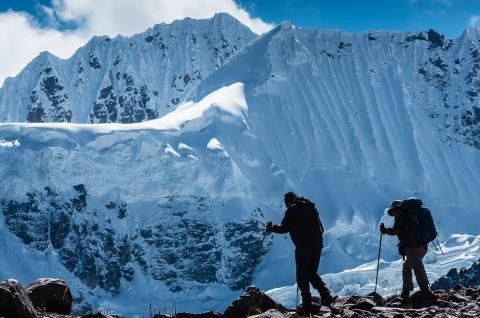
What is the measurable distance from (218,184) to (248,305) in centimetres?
15079

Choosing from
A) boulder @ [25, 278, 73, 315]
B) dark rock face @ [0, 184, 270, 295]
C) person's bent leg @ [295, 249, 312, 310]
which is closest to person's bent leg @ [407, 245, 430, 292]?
person's bent leg @ [295, 249, 312, 310]

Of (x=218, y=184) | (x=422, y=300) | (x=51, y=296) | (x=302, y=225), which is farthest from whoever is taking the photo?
(x=218, y=184)

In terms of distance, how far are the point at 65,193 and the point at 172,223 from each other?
22984 mm

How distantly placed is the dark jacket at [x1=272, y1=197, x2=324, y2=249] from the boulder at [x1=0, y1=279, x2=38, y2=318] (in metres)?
4.32

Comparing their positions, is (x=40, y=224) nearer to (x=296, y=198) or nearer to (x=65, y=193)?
(x=65, y=193)

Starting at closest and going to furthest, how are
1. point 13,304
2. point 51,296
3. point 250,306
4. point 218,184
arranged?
point 13,304 < point 51,296 < point 250,306 < point 218,184

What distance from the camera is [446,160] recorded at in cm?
19112

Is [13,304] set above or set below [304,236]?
below

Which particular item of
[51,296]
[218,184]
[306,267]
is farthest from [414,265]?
[218,184]

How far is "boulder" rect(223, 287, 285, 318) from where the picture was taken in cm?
1230

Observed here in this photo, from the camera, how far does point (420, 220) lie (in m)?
14.0

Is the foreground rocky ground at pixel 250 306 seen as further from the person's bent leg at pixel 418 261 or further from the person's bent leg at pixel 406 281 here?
the person's bent leg at pixel 418 261

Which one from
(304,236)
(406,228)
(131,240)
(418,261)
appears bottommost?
(418,261)

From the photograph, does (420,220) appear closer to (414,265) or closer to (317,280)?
(414,265)
